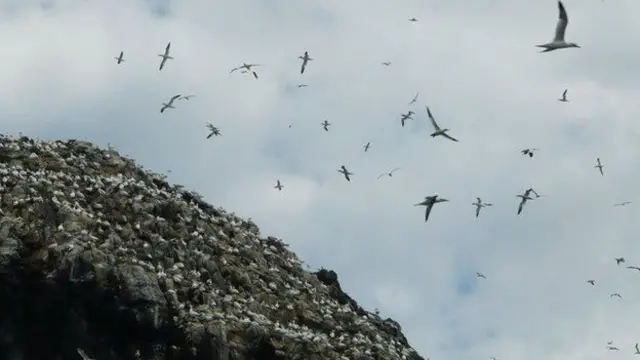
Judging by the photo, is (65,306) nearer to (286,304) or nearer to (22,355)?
(22,355)

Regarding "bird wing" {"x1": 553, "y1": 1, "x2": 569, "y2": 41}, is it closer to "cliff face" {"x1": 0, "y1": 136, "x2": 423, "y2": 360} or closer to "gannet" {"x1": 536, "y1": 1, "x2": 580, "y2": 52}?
"gannet" {"x1": 536, "y1": 1, "x2": 580, "y2": 52}

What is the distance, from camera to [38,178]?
6838 cm

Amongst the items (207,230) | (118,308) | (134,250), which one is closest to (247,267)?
(207,230)

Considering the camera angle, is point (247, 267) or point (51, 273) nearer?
point (51, 273)

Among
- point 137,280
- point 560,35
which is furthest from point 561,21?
point 137,280

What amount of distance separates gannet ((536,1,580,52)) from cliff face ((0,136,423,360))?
→ 25415 millimetres

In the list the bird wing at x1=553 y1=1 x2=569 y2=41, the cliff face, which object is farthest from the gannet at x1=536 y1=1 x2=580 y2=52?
the cliff face

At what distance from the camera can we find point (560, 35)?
147ft

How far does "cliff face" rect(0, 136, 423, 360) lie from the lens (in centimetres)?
5966

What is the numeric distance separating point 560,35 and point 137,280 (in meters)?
26.9

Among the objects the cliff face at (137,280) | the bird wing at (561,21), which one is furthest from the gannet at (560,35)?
the cliff face at (137,280)

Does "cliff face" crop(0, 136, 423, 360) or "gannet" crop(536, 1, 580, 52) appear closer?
"gannet" crop(536, 1, 580, 52)

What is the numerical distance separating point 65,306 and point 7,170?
12.0m

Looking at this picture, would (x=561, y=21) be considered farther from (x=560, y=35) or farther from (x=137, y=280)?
(x=137, y=280)
